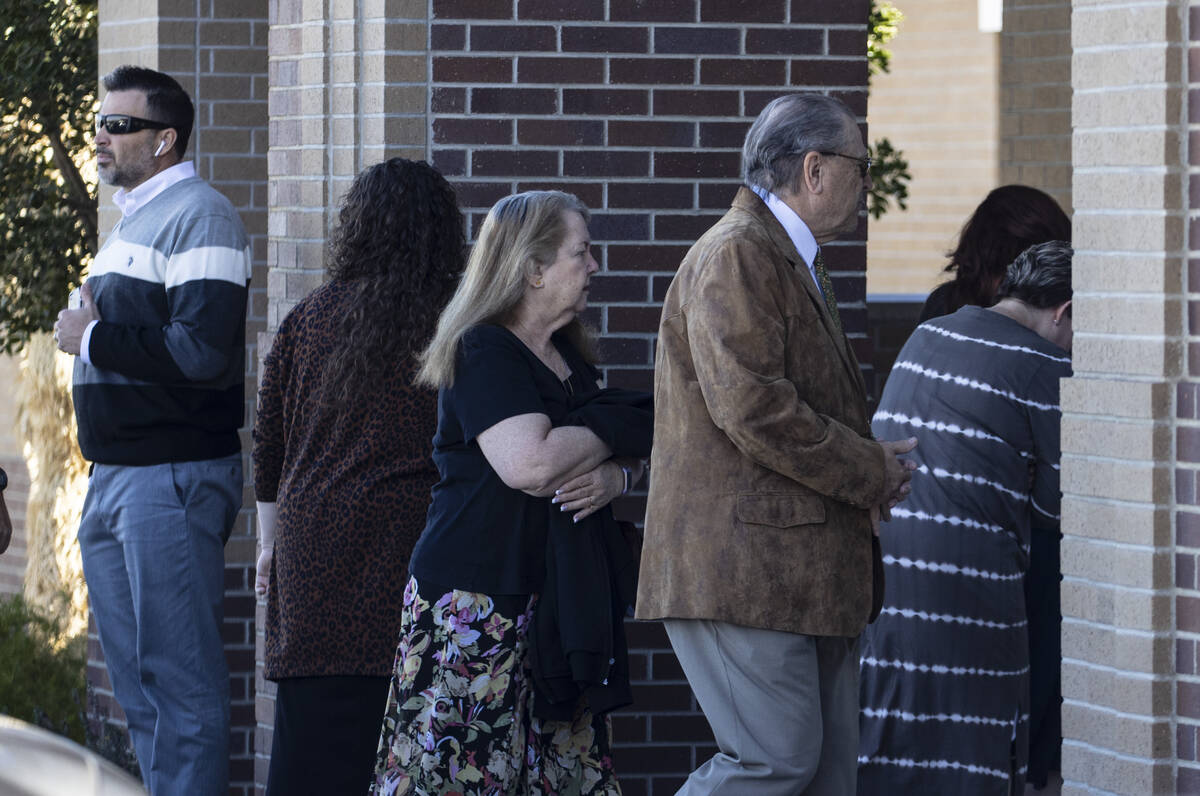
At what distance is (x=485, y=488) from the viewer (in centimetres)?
431

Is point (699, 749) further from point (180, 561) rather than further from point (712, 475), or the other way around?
point (712, 475)

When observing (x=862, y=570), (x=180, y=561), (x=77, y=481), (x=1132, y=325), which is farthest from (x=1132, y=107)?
(x=77, y=481)

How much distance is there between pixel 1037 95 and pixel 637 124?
3258mm

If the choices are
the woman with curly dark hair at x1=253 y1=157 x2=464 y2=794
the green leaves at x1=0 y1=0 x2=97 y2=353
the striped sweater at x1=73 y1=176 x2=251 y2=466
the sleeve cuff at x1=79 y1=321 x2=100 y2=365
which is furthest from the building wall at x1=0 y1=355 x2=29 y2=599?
the woman with curly dark hair at x1=253 y1=157 x2=464 y2=794

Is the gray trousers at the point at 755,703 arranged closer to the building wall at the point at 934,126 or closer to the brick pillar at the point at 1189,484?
the brick pillar at the point at 1189,484

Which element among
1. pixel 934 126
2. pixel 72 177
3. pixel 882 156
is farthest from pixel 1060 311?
pixel 934 126

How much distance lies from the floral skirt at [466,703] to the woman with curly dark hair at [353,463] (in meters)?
0.44

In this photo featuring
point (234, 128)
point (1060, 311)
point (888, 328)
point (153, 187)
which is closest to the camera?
point (1060, 311)

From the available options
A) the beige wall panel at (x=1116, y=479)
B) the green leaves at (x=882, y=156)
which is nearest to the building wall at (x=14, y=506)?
the green leaves at (x=882, y=156)

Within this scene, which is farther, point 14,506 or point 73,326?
point 14,506

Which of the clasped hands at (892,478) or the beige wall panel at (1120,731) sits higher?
the clasped hands at (892,478)

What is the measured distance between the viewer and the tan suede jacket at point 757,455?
3834 millimetres

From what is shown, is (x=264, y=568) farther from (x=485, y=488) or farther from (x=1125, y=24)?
(x=1125, y=24)

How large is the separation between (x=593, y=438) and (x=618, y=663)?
0.50 metres
